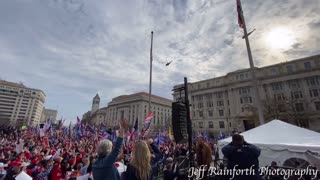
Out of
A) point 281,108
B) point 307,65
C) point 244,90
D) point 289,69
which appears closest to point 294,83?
point 289,69

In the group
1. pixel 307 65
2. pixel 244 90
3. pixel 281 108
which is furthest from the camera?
pixel 244 90

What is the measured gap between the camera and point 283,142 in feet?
27.8

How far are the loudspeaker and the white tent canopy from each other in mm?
4684

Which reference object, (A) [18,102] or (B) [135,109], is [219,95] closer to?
(B) [135,109]

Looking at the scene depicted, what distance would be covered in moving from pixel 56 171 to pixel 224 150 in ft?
17.6

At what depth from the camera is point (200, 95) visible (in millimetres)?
71625

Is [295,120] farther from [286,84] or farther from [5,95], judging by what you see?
[5,95]

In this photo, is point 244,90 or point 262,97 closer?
point 262,97

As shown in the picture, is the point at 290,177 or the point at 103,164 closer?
the point at 103,164

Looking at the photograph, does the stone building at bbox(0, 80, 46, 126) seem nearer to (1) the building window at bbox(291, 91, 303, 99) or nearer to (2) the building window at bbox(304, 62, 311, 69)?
(1) the building window at bbox(291, 91, 303, 99)

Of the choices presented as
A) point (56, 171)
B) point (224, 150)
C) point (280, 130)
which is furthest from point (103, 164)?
point (280, 130)

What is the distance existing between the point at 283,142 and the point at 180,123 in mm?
5517

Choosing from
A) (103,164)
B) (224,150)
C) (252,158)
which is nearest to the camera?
(103,164)

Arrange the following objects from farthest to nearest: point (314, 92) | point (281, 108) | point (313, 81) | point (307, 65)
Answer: point (307, 65) < point (313, 81) < point (314, 92) < point (281, 108)
